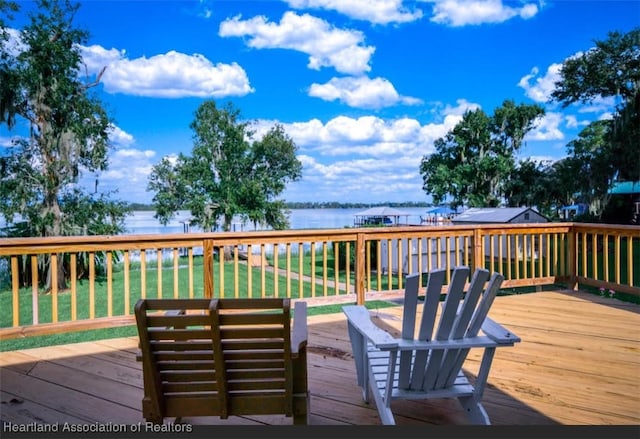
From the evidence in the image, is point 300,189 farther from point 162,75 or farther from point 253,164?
point 162,75

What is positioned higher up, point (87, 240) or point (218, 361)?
point (87, 240)

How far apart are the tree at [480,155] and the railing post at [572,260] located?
610 inches

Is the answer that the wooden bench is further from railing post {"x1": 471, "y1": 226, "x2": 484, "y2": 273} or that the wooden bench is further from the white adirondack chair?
railing post {"x1": 471, "y1": 226, "x2": 484, "y2": 273}

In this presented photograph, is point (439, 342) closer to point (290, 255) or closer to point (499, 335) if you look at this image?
point (499, 335)

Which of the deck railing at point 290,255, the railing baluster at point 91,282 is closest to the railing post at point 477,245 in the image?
the deck railing at point 290,255

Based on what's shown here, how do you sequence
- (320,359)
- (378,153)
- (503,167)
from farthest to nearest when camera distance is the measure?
(503,167) < (378,153) < (320,359)

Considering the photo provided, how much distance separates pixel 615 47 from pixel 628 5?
6393mm

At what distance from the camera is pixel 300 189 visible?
18.2 m

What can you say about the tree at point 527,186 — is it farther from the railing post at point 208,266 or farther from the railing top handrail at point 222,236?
the railing post at point 208,266

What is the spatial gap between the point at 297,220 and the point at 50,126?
10569mm

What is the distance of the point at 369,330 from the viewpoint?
1.84 m

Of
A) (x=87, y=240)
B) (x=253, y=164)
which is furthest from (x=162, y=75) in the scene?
(x=253, y=164)

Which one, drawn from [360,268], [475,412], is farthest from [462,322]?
[360,268]

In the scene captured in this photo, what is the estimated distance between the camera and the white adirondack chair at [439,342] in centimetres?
169
